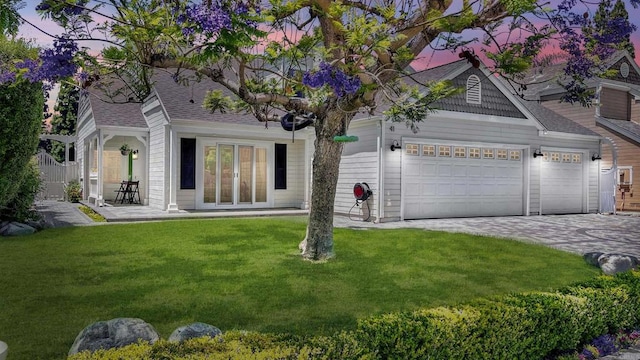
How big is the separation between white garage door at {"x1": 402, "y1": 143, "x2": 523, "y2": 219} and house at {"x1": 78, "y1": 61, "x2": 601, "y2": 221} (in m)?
0.03

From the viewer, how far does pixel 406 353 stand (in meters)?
3.32

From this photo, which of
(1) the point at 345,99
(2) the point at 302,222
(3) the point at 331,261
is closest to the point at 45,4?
(1) the point at 345,99

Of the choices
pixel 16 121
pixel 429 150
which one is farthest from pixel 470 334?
pixel 429 150

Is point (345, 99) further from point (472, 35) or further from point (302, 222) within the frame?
point (302, 222)

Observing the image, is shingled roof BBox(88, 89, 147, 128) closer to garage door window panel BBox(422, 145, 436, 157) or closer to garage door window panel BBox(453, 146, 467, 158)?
garage door window panel BBox(422, 145, 436, 157)

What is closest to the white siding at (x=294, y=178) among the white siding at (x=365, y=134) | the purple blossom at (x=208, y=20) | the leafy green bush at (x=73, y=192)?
the white siding at (x=365, y=134)

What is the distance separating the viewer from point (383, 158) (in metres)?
13.3

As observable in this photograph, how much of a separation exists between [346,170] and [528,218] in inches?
241

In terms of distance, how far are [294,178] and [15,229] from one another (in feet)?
28.9

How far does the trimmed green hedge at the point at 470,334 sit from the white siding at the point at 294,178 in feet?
40.3

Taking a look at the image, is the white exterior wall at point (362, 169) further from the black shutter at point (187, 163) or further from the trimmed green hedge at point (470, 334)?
the trimmed green hedge at point (470, 334)

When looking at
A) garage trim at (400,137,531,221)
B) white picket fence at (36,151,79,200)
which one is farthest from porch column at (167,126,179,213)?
white picket fence at (36,151,79,200)

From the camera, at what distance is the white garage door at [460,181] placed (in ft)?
46.4

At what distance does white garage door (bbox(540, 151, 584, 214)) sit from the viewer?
17.2m
